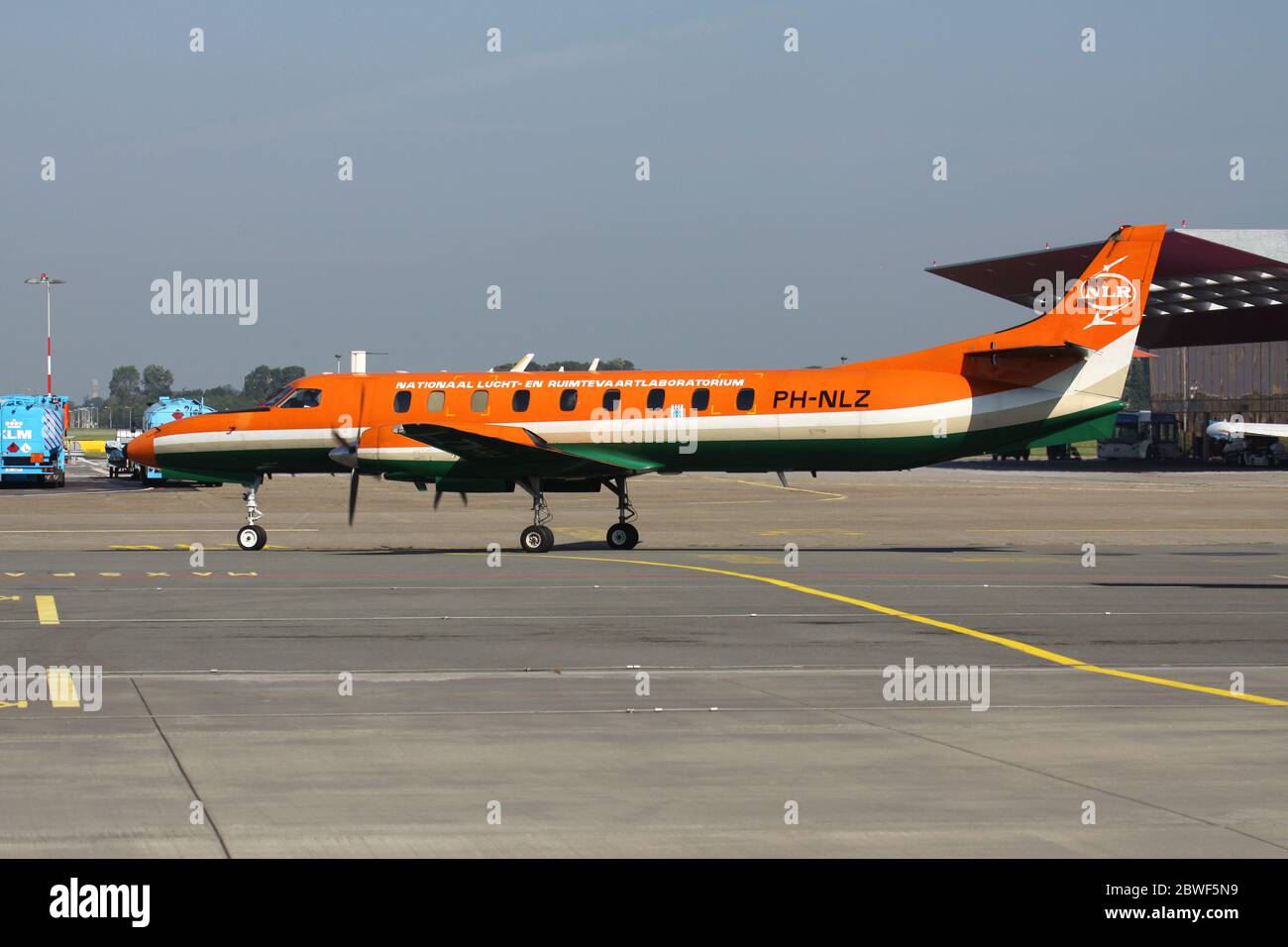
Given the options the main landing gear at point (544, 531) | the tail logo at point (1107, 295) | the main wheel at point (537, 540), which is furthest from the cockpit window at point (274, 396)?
the tail logo at point (1107, 295)

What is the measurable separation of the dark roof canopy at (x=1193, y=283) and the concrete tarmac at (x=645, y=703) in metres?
46.3

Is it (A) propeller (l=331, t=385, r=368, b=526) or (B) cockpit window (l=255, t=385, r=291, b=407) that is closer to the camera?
(A) propeller (l=331, t=385, r=368, b=526)

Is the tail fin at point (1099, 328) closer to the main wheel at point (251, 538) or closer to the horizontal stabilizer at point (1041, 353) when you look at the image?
the horizontal stabilizer at point (1041, 353)

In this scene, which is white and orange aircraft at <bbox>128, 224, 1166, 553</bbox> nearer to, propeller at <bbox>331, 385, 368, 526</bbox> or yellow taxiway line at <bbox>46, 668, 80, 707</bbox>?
propeller at <bbox>331, 385, 368, 526</bbox>

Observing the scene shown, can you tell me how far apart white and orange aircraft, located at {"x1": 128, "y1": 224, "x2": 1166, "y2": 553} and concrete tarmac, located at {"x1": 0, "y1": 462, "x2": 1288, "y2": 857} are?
1.92 meters

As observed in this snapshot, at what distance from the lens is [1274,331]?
95.0 meters

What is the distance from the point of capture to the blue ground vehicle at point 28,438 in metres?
66.6

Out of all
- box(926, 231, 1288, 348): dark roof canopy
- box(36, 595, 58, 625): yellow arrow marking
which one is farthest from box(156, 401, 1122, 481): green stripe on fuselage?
box(926, 231, 1288, 348): dark roof canopy

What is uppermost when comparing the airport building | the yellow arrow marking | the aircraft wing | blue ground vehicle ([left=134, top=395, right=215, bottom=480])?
the airport building

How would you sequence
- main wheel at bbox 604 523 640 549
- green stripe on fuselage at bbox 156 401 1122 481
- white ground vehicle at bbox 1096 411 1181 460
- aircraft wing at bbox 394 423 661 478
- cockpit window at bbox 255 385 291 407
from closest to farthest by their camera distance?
green stripe on fuselage at bbox 156 401 1122 481
aircraft wing at bbox 394 423 661 478
main wheel at bbox 604 523 640 549
cockpit window at bbox 255 385 291 407
white ground vehicle at bbox 1096 411 1181 460

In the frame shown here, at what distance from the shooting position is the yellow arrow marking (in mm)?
19984

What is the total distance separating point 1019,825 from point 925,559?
Result: 21.7 m

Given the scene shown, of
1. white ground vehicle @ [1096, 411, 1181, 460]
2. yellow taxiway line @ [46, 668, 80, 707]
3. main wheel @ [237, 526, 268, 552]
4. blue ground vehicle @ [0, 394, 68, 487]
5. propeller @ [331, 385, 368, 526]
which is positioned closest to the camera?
yellow taxiway line @ [46, 668, 80, 707]

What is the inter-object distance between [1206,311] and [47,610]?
3256 inches
